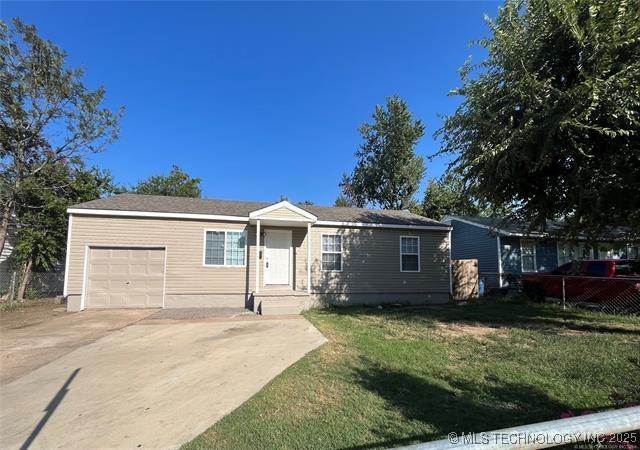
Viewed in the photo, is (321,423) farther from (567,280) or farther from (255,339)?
(567,280)

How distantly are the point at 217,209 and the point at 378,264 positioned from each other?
645cm

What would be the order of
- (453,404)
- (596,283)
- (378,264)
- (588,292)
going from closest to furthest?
(453,404) → (596,283) → (588,292) → (378,264)

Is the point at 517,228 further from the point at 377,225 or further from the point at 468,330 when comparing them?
the point at 468,330

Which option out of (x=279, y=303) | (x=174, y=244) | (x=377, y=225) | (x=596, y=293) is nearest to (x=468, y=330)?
(x=279, y=303)

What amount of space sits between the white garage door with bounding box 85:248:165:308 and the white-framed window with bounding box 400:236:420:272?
29.4 feet

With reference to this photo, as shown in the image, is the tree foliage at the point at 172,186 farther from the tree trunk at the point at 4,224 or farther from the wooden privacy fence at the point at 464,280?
the wooden privacy fence at the point at 464,280

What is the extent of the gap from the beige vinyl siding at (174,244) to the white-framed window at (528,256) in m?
13.9

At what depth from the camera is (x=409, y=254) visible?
1551 cm

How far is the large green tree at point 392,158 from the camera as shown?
32.5m

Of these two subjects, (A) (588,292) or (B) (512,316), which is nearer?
(B) (512,316)

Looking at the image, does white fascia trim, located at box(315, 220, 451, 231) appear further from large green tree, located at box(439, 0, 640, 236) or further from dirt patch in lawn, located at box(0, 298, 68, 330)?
dirt patch in lawn, located at box(0, 298, 68, 330)

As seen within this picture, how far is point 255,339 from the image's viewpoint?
27.2 feet

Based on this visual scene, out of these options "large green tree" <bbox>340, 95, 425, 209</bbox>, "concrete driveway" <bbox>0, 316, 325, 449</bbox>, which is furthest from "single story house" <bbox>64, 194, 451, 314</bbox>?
"large green tree" <bbox>340, 95, 425, 209</bbox>

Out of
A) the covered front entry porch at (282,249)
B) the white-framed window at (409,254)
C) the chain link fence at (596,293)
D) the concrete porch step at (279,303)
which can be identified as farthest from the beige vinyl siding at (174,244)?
the chain link fence at (596,293)
